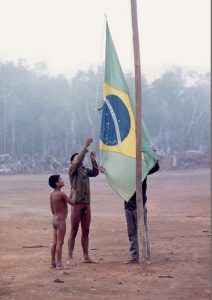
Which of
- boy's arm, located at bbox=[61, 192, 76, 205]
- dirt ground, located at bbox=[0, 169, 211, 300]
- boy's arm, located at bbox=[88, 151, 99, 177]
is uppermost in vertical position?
boy's arm, located at bbox=[88, 151, 99, 177]

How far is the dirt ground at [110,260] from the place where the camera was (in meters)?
5.91

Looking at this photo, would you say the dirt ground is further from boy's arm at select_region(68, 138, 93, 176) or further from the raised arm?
boy's arm at select_region(68, 138, 93, 176)

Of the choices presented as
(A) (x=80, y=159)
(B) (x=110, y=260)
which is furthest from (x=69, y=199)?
(B) (x=110, y=260)

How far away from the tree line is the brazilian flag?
55.7 ft

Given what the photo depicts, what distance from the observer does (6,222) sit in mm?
12781

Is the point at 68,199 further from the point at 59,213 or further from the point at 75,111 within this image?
the point at 75,111

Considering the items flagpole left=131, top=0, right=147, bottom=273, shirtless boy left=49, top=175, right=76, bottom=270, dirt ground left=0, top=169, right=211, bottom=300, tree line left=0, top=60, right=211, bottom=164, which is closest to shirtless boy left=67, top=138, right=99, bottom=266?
shirtless boy left=49, top=175, right=76, bottom=270

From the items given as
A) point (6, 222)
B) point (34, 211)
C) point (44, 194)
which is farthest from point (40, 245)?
point (44, 194)

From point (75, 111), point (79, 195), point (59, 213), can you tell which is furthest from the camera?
point (75, 111)

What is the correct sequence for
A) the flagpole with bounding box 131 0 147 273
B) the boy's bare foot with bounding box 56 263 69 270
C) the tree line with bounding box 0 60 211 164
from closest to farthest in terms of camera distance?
the flagpole with bounding box 131 0 147 273 → the boy's bare foot with bounding box 56 263 69 270 → the tree line with bounding box 0 60 211 164

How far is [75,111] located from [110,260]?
35.2 metres

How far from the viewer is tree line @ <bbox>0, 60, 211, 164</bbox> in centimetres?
3369

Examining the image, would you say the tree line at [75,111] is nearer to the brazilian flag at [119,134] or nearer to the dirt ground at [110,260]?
the dirt ground at [110,260]

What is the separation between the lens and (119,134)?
7.38m
